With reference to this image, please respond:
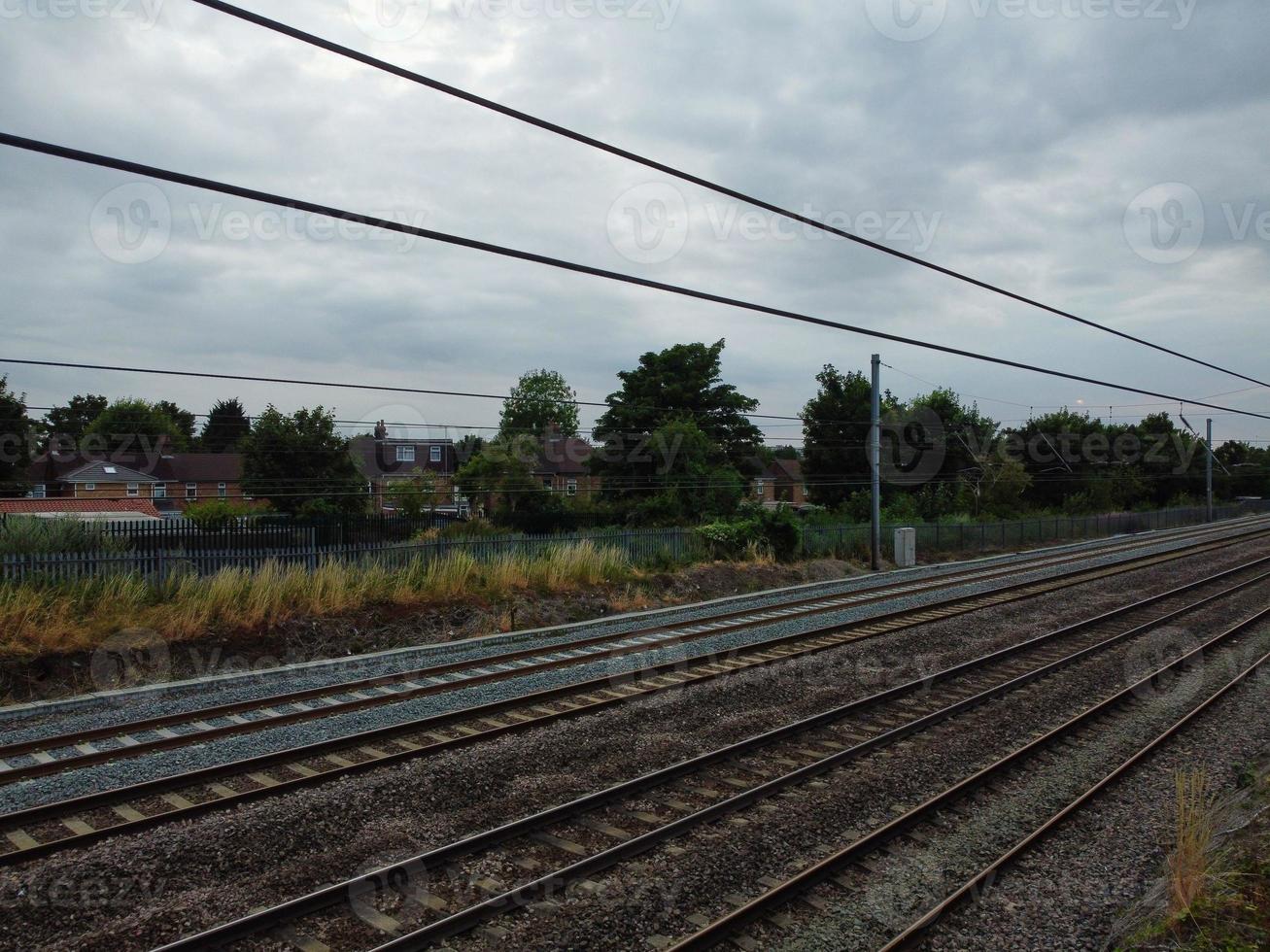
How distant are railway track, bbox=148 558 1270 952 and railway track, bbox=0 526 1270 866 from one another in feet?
7.16

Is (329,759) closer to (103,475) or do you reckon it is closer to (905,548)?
(905,548)

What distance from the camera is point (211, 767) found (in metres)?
7.90

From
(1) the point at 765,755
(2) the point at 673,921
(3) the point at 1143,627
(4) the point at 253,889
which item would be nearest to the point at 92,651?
(4) the point at 253,889

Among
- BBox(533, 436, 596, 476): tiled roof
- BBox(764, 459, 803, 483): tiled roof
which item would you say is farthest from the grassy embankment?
BBox(764, 459, 803, 483): tiled roof

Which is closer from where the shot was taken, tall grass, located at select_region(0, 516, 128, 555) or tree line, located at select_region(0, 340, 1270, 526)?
tall grass, located at select_region(0, 516, 128, 555)

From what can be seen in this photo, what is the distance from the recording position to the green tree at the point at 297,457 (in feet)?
134

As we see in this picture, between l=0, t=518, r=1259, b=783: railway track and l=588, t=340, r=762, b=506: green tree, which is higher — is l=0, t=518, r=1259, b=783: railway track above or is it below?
below

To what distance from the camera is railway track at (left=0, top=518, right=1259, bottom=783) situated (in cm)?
871

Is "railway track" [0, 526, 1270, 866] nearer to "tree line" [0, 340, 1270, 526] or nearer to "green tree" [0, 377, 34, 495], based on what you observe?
"tree line" [0, 340, 1270, 526]

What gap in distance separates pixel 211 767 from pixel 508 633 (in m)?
8.94

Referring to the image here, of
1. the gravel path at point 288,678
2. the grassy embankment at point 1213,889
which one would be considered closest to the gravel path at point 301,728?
the gravel path at point 288,678

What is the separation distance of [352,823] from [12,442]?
41.3 meters

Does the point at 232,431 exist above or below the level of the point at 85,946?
above

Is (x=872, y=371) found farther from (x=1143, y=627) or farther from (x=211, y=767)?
(x=211, y=767)
